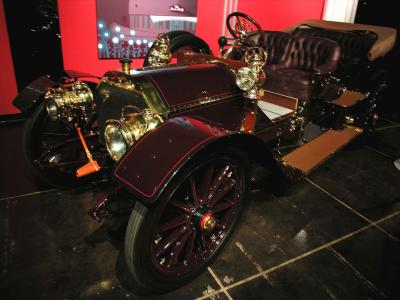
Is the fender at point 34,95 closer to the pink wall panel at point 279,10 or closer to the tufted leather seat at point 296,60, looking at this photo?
the tufted leather seat at point 296,60

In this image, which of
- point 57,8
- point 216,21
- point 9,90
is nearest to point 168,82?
point 57,8

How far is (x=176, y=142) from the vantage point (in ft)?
5.28

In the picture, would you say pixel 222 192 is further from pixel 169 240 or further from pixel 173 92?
pixel 173 92

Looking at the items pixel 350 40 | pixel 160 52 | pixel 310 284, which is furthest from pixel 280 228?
pixel 350 40

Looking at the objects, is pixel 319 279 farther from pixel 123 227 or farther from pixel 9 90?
pixel 9 90

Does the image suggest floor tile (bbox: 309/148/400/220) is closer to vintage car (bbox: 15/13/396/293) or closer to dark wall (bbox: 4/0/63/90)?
vintage car (bbox: 15/13/396/293)

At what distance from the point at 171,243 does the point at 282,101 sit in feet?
6.08

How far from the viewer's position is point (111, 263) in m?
2.02

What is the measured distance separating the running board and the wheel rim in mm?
819

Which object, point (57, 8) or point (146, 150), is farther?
point (57, 8)

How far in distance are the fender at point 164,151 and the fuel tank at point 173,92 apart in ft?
1.08

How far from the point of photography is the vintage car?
1.58m

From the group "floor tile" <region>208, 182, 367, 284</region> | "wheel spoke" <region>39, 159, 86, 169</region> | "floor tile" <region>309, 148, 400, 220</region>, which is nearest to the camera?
"floor tile" <region>208, 182, 367, 284</region>

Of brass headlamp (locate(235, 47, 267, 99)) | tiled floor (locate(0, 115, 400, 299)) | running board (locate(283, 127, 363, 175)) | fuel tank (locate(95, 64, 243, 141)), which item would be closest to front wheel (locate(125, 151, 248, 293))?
tiled floor (locate(0, 115, 400, 299))
